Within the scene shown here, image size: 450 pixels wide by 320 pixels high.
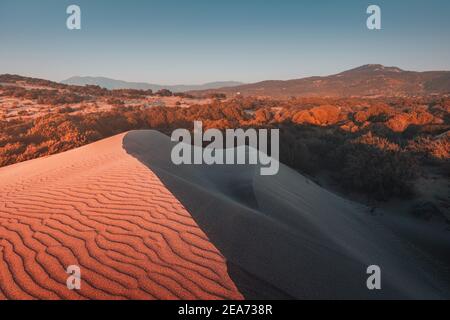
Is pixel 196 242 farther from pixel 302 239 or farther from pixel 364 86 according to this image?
pixel 364 86

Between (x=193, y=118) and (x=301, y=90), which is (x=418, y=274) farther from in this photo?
(x=301, y=90)

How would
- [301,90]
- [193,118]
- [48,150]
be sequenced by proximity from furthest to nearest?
[301,90] → [193,118] → [48,150]

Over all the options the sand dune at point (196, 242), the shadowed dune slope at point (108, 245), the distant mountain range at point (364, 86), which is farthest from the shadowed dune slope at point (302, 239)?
the distant mountain range at point (364, 86)

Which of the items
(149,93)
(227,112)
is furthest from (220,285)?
(149,93)

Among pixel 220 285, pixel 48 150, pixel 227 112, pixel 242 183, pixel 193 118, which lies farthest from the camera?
pixel 227 112

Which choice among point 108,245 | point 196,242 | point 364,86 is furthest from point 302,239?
point 364,86
